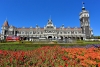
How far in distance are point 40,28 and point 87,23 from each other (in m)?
33.9

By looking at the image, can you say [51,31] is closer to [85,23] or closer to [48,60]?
[85,23]

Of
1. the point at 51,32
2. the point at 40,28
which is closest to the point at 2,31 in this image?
the point at 40,28

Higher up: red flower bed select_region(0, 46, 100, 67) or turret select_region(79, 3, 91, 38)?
turret select_region(79, 3, 91, 38)

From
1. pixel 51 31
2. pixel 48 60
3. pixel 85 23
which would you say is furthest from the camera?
pixel 85 23

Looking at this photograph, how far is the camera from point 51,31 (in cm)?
8081

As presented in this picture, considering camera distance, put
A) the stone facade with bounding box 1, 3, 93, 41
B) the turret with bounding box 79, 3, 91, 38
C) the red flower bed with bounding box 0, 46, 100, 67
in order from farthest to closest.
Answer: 1. the turret with bounding box 79, 3, 91, 38
2. the stone facade with bounding box 1, 3, 93, 41
3. the red flower bed with bounding box 0, 46, 100, 67

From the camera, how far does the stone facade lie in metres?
82.1

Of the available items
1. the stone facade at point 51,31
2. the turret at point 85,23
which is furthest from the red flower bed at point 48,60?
the turret at point 85,23

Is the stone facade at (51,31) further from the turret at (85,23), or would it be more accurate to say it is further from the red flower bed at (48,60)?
the red flower bed at (48,60)

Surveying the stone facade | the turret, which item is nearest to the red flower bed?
the stone facade

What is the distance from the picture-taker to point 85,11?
86.9 meters

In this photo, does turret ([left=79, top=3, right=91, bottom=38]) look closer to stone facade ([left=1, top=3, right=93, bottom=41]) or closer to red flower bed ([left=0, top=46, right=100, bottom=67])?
stone facade ([left=1, top=3, right=93, bottom=41])

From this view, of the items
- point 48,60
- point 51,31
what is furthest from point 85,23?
point 48,60

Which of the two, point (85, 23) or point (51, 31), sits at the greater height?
point (85, 23)
